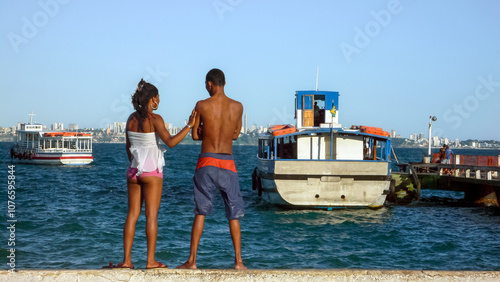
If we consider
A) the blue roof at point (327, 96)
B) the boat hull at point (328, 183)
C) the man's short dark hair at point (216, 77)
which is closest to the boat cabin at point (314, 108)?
the blue roof at point (327, 96)

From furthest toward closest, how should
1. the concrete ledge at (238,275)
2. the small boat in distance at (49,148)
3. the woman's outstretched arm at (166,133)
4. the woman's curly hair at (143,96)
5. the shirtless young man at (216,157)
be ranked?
the small boat in distance at (49,148) → the shirtless young man at (216,157) → the woman's curly hair at (143,96) → the woman's outstretched arm at (166,133) → the concrete ledge at (238,275)

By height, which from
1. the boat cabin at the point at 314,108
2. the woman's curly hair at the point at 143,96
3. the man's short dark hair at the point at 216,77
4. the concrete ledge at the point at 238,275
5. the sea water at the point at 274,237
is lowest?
the sea water at the point at 274,237

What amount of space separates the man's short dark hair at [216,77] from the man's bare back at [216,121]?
1.9 inches

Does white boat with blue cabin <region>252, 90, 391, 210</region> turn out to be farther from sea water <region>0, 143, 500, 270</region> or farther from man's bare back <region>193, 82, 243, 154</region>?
man's bare back <region>193, 82, 243, 154</region>

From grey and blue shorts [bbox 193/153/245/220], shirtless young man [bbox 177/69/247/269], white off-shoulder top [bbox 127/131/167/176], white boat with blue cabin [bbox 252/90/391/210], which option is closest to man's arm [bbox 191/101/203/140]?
shirtless young man [bbox 177/69/247/269]

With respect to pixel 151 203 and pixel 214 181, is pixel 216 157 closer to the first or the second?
pixel 214 181

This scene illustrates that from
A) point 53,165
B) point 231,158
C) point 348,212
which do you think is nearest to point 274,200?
point 348,212

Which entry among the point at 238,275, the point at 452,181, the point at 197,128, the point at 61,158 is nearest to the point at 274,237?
the point at 197,128

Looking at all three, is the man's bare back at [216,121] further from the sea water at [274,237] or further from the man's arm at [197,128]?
the sea water at [274,237]

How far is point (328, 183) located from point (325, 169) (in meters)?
0.62

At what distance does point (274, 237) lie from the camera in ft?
61.1

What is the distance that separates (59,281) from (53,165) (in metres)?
62.4

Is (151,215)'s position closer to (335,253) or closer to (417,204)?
(335,253)

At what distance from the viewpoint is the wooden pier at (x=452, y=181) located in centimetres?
Answer: 2758
